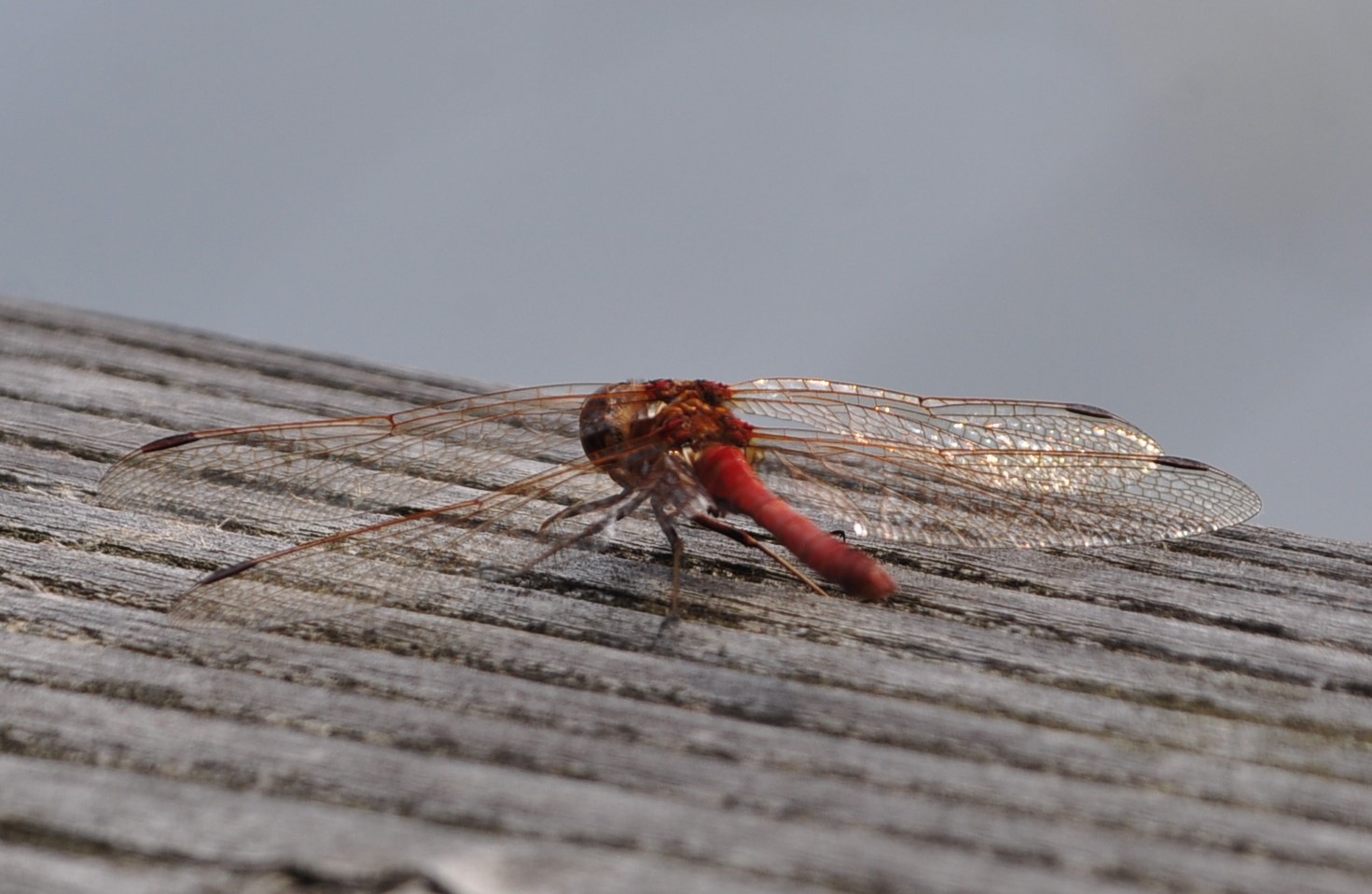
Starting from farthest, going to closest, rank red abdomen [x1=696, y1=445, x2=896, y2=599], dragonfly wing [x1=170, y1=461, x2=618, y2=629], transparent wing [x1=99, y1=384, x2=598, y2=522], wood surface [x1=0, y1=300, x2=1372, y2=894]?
transparent wing [x1=99, y1=384, x2=598, y2=522]
red abdomen [x1=696, y1=445, x2=896, y2=599]
dragonfly wing [x1=170, y1=461, x2=618, y2=629]
wood surface [x1=0, y1=300, x2=1372, y2=894]

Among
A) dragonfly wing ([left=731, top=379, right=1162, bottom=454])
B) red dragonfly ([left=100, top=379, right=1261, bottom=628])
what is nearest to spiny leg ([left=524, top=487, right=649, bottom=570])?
red dragonfly ([left=100, top=379, right=1261, bottom=628])

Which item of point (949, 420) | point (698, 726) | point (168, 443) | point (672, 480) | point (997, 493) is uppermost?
point (949, 420)

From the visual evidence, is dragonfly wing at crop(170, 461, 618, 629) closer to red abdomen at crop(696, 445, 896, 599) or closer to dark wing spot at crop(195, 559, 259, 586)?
dark wing spot at crop(195, 559, 259, 586)

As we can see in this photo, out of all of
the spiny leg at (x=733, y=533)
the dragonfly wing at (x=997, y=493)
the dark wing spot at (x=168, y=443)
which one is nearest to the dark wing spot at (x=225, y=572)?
the dark wing spot at (x=168, y=443)

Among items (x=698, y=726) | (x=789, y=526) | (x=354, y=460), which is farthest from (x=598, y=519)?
(x=698, y=726)

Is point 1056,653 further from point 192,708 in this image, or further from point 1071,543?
point 192,708

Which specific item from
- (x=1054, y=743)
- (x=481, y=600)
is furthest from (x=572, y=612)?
(x=1054, y=743)

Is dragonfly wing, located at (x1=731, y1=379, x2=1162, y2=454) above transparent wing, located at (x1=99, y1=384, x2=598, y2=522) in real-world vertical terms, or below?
above

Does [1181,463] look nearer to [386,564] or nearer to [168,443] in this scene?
[386,564]
